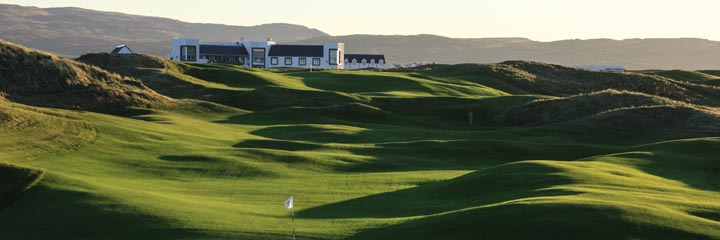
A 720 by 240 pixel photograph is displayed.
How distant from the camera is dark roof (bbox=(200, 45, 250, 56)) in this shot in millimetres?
166750

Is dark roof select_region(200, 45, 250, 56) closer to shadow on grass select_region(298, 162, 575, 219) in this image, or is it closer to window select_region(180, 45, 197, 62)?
window select_region(180, 45, 197, 62)

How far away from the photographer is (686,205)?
77.3 feet

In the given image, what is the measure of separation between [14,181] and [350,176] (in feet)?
35.8

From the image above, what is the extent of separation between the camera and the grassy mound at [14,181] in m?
24.2

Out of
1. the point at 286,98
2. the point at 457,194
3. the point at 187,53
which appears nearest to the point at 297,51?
the point at 187,53

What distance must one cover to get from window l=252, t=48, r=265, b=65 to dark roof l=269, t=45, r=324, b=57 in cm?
172

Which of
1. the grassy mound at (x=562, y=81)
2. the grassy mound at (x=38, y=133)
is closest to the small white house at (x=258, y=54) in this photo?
the grassy mound at (x=562, y=81)

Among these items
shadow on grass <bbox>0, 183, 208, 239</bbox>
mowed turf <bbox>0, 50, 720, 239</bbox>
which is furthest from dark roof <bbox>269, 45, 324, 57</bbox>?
shadow on grass <bbox>0, 183, 208, 239</bbox>

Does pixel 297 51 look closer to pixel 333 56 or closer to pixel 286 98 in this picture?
pixel 333 56

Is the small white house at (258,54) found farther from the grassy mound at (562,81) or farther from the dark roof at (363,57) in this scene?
the grassy mound at (562,81)

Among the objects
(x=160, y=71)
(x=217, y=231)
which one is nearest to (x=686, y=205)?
(x=217, y=231)

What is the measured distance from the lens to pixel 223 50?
168m

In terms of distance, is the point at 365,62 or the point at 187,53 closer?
the point at 187,53

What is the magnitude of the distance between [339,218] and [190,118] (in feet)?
100
